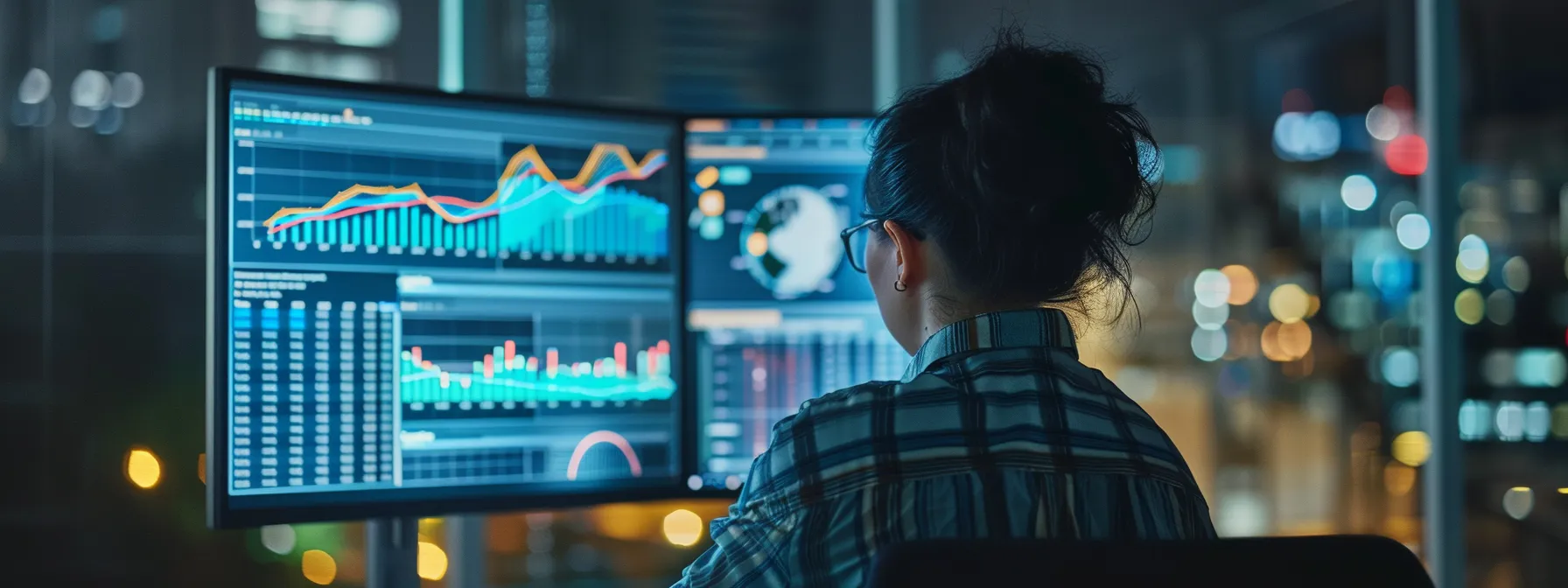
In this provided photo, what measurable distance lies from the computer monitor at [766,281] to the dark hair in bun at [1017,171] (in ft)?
2.06

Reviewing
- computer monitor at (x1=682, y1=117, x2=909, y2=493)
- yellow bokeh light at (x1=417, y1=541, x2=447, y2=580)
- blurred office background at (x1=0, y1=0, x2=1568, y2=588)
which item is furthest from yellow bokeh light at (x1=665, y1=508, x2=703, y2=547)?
computer monitor at (x1=682, y1=117, x2=909, y2=493)

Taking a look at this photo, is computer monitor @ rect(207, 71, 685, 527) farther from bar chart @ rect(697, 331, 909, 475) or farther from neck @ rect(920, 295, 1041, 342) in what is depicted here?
neck @ rect(920, 295, 1041, 342)

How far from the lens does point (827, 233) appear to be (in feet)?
5.54

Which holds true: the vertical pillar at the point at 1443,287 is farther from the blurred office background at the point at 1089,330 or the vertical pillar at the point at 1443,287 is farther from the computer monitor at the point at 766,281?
the computer monitor at the point at 766,281

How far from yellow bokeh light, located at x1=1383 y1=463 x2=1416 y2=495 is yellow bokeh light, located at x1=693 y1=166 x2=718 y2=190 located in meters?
1.59

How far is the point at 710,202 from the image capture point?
1637mm

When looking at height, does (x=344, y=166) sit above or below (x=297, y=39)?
below

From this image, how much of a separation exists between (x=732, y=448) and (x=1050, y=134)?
2.76ft

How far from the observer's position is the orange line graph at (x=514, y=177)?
136 cm

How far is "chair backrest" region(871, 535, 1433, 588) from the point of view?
0.69 meters

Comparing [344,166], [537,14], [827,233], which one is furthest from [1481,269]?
[344,166]

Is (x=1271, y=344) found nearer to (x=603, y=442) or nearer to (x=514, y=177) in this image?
(x=603, y=442)

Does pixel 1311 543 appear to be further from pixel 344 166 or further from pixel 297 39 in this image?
pixel 297 39

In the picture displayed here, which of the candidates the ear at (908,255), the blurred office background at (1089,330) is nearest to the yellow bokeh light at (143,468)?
the blurred office background at (1089,330)
